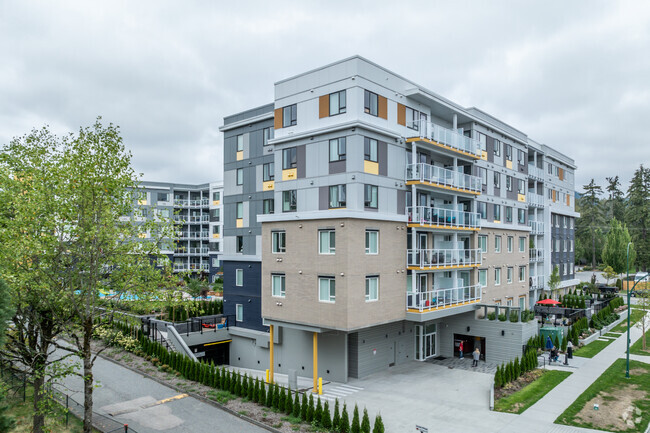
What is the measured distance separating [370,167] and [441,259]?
8.01 m

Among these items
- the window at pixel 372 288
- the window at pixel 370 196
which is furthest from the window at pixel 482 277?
the window at pixel 370 196

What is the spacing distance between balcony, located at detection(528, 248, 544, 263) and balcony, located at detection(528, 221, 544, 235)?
5.65 ft

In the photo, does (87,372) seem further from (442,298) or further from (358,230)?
(442,298)

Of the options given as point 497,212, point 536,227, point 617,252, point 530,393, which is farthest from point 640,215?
point 530,393

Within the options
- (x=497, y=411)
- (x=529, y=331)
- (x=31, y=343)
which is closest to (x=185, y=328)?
(x=31, y=343)

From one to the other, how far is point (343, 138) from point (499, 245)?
63.4 ft

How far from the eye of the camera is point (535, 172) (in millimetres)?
45625

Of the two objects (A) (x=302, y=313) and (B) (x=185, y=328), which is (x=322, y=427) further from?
(B) (x=185, y=328)

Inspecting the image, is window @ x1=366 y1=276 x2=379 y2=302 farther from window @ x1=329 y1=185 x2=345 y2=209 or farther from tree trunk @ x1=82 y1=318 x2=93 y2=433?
tree trunk @ x1=82 y1=318 x2=93 y2=433

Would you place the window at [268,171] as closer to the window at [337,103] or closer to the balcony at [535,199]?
the window at [337,103]

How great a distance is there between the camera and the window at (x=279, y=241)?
25672 mm

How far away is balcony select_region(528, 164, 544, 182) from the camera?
44812 mm

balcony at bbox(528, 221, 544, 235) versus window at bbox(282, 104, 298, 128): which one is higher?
window at bbox(282, 104, 298, 128)

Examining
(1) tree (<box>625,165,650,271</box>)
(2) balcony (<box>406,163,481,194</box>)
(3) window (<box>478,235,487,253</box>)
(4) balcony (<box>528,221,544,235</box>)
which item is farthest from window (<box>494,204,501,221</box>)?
(1) tree (<box>625,165,650,271</box>)
